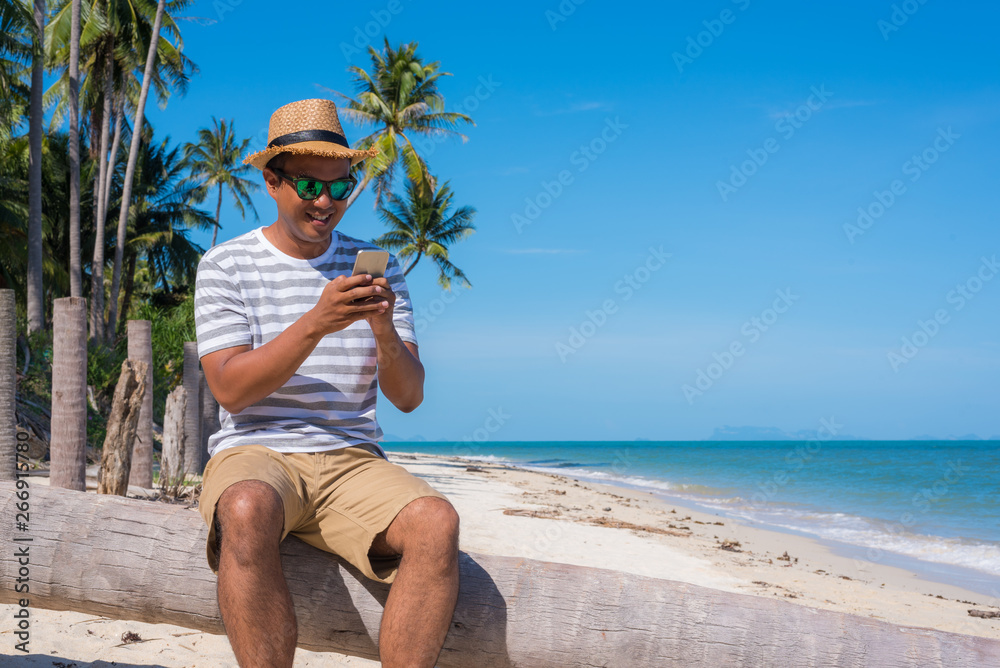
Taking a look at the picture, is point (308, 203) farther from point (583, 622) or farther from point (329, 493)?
point (583, 622)

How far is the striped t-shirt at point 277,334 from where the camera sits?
247 centimetres

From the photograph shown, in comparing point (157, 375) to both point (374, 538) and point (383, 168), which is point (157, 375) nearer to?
point (383, 168)

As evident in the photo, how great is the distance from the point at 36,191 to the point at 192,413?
9851 mm

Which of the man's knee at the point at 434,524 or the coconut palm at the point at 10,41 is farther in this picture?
the coconut palm at the point at 10,41

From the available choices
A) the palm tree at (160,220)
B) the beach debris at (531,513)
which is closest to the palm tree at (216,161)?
the palm tree at (160,220)

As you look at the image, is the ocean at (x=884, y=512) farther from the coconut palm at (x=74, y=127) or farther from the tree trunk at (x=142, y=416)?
the coconut palm at (x=74, y=127)

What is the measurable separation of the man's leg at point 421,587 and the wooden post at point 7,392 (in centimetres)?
390

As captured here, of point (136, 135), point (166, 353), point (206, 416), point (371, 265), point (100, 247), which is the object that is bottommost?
point (206, 416)

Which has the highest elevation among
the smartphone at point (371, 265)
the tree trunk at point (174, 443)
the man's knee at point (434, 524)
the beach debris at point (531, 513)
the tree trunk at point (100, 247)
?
the tree trunk at point (100, 247)

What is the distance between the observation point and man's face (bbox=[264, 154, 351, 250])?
101 inches

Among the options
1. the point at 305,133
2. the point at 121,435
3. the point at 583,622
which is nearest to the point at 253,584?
the point at 583,622

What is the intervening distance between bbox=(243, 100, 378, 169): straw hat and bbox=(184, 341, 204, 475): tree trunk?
24.5 feet

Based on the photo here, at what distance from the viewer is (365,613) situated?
96.9 inches

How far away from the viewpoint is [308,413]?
2.52m
